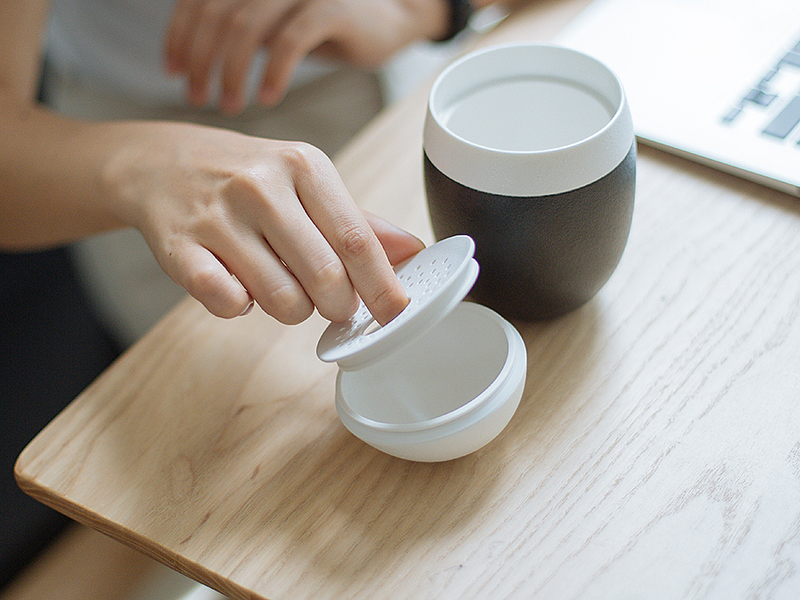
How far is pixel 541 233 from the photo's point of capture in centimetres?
40

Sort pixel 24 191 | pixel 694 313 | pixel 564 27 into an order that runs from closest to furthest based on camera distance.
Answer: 1. pixel 694 313
2. pixel 24 191
3. pixel 564 27

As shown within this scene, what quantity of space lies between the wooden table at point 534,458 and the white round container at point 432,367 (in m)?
0.03

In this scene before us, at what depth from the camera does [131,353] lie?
0.51 m

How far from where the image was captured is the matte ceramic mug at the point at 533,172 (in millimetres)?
382

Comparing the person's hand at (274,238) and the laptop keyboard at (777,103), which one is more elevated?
the person's hand at (274,238)

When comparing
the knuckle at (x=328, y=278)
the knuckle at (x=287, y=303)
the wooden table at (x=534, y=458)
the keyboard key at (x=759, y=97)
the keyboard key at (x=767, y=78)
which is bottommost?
the wooden table at (x=534, y=458)

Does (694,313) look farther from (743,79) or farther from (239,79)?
(239,79)

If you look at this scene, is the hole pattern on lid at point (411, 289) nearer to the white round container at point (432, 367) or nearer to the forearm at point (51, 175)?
the white round container at point (432, 367)

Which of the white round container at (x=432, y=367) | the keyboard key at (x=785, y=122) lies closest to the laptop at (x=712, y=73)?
the keyboard key at (x=785, y=122)

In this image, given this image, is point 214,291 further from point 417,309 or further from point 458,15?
point 458,15

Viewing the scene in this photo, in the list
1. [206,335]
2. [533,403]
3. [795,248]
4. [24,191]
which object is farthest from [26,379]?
[795,248]

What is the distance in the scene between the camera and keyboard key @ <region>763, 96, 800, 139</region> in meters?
0.54

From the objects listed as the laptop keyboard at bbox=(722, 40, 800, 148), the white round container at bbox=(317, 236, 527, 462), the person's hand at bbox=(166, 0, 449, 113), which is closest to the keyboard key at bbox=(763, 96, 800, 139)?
the laptop keyboard at bbox=(722, 40, 800, 148)

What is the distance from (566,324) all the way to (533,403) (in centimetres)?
7
